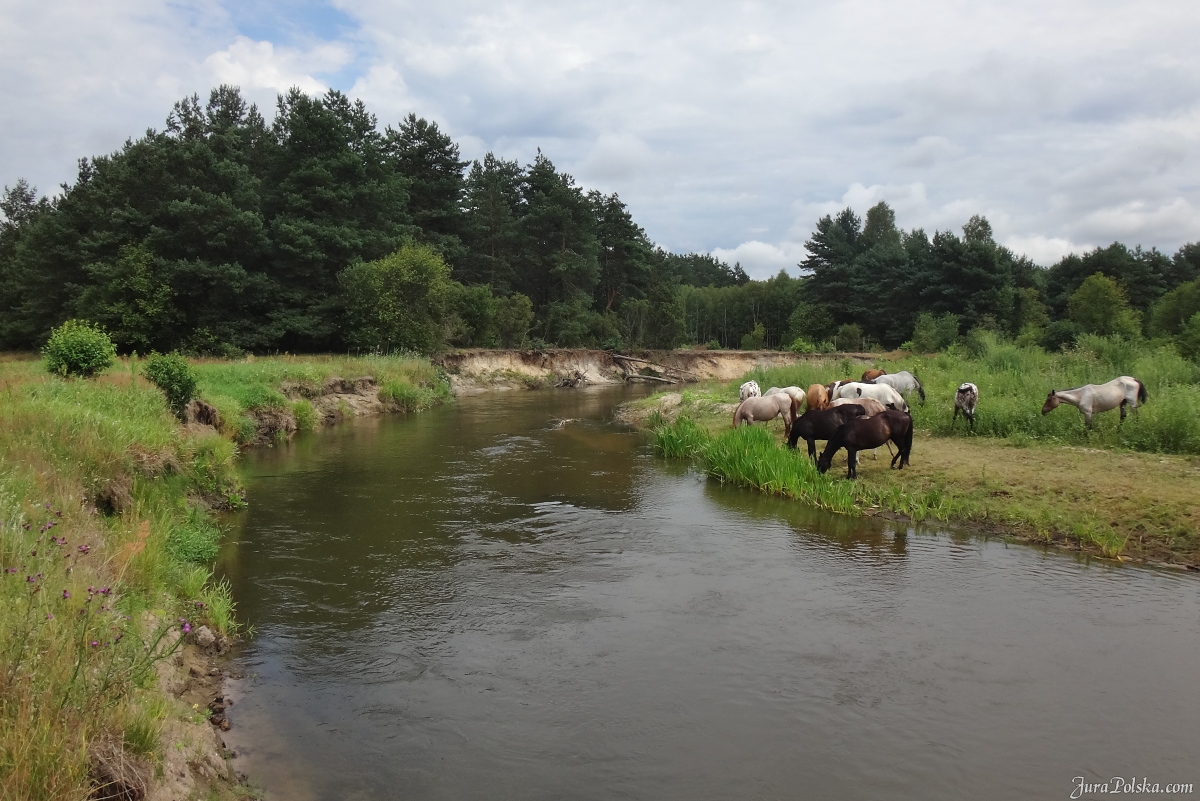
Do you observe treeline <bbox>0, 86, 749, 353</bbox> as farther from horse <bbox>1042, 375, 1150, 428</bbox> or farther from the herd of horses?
horse <bbox>1042, 375, 1150, 428</bbox>

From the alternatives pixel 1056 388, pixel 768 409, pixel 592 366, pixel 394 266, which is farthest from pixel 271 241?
pixel 1056 388

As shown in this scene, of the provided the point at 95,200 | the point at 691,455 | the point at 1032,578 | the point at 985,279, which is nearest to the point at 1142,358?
the point at 691,455

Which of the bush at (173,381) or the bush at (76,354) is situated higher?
the bush at (76,354)

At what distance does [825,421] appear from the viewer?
14.6 m

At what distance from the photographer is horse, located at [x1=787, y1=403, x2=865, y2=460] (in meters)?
14.5

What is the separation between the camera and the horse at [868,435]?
540 inches

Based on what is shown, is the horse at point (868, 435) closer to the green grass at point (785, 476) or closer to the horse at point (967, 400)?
the green grass at point (785, 476)

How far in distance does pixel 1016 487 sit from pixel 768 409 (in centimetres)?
657

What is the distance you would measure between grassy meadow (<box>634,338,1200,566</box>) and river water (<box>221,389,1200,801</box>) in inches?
34.6

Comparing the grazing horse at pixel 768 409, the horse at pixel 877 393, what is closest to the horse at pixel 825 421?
the horse at pixel 877 393

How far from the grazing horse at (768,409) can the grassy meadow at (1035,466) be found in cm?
68

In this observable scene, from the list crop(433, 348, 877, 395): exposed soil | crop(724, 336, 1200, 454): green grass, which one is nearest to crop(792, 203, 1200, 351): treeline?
crop(433, 348, 877, 395): exposed soil

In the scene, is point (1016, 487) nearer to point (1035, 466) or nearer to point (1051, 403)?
point (1035, 466)

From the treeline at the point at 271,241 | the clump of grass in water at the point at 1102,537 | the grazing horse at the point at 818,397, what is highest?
the treeline at the point at 271,241
